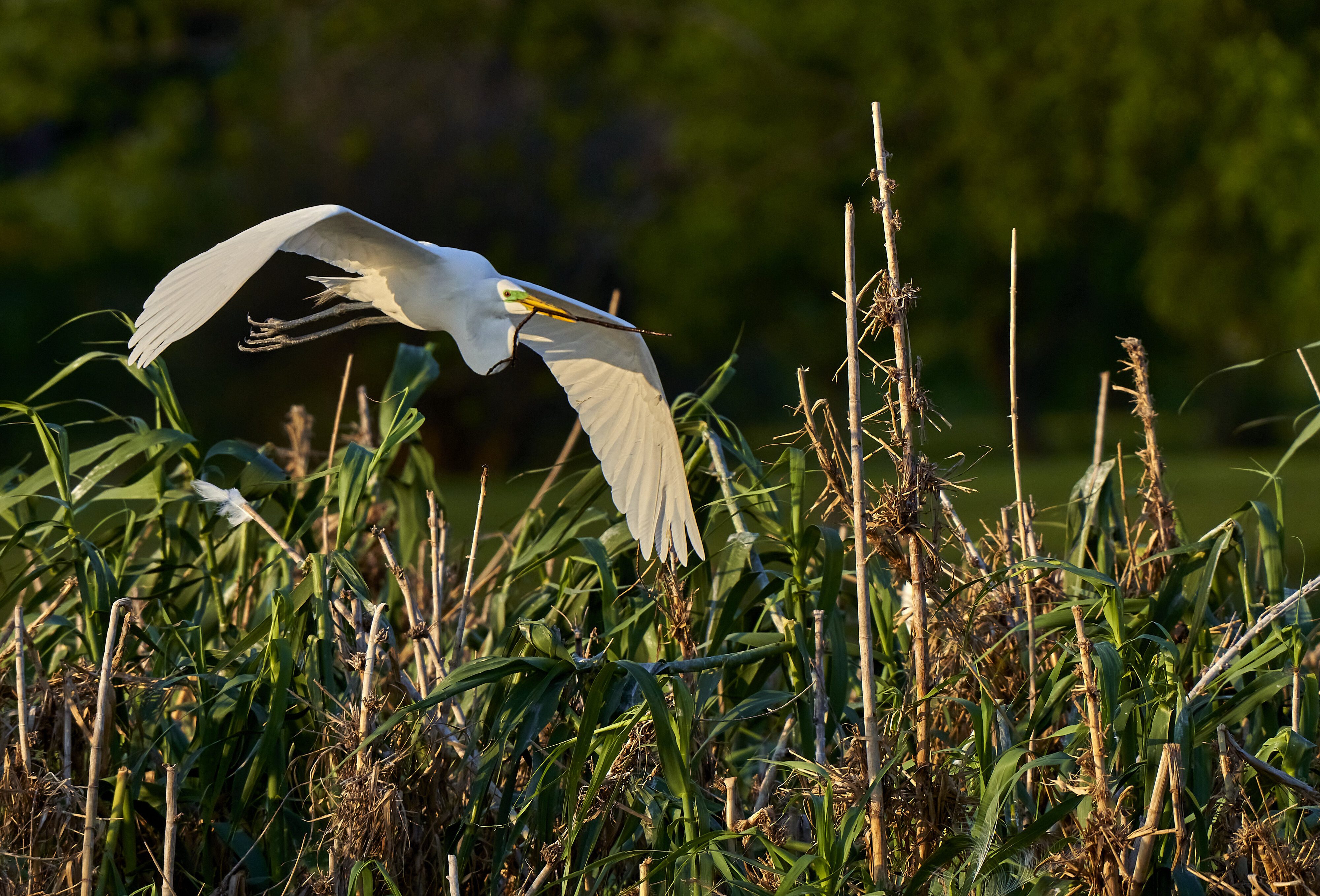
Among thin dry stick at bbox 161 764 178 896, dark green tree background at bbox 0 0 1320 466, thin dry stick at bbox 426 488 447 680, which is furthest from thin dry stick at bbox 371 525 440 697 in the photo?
dark green tree background at bbox 0 0 1320 466

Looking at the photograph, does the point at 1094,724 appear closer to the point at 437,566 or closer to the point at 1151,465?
the point at 1151,465

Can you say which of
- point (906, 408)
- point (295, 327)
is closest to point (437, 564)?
point (295, 327)

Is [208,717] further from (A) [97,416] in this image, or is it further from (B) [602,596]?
(A) [97,416]

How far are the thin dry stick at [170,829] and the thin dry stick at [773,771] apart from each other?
2.37 feet

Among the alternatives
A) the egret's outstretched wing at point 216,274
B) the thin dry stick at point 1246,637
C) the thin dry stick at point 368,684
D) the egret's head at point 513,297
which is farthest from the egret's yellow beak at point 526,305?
the thin dry stick at point 1246,637

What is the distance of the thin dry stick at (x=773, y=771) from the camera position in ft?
6.70

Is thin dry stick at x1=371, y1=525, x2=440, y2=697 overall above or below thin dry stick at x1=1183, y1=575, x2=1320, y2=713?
below

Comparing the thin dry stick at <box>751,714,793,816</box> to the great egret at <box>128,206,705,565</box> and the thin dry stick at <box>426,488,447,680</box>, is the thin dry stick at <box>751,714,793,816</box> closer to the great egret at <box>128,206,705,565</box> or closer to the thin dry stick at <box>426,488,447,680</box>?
the great egret at <box>128,206,705,565</box>

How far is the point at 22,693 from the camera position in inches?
73.5

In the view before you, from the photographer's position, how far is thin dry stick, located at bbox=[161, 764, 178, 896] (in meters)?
1.71

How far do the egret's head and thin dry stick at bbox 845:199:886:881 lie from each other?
2.46 feet

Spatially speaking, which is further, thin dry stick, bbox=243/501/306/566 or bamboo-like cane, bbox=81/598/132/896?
thin dry stick, bbox=243/501/306/566

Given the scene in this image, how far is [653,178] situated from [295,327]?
11793mm

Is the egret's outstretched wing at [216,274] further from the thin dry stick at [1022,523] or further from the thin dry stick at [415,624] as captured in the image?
the thin dry stick at [1022,523]
